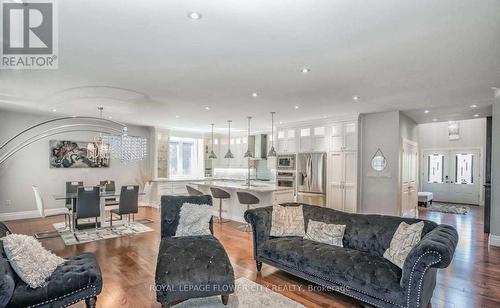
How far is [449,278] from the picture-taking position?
3494mm

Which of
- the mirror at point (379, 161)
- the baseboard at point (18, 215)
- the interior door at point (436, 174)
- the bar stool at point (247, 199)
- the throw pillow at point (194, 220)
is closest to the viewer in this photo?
the throw pillow at point (194, 220)

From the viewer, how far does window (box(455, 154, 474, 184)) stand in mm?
10148

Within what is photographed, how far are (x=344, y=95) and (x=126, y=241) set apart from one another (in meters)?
4.91

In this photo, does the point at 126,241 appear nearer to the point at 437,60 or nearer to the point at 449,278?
the point at 449,278

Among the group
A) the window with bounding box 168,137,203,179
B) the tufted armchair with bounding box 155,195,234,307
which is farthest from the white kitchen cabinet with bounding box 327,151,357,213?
the window with bounding box 168,137,203,179

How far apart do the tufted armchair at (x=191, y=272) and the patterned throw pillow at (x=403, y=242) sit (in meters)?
1.70

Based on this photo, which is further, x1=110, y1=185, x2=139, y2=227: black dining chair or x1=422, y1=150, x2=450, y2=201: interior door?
x1=422, y1=150, x2=450, y2=201: interior door

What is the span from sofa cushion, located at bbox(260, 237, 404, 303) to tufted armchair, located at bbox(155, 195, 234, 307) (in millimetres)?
840

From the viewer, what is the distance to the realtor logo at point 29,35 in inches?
83.5

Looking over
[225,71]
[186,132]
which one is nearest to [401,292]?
[225,71]

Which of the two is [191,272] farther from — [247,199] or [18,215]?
[18,215]

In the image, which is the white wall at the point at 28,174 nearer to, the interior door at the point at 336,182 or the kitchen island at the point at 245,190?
the kitchen island at the point at 245,190

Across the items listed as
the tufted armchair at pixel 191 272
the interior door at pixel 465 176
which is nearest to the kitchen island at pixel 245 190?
the tufted armchair at pixel 191 272

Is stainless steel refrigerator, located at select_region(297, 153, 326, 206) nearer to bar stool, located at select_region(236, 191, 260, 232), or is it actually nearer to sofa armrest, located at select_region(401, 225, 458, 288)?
bar stool, located at select_region(236, 191, 260, 232)
